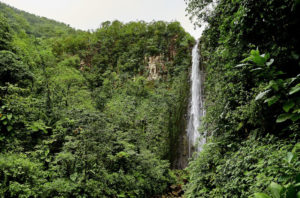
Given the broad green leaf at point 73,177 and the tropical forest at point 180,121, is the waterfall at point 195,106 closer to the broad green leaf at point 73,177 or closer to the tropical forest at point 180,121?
the tropical forest at point 180,121

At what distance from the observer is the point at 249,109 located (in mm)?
3041

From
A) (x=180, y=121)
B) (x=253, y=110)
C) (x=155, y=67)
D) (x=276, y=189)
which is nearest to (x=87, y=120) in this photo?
(x=253, y=110)

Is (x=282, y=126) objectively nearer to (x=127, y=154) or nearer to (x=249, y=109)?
(x=249, y=109)

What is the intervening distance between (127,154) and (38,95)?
5031 millimetres

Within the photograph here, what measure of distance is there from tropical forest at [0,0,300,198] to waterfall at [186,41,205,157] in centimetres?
10

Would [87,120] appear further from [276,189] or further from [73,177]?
[276,189]

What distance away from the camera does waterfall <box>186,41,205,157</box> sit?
13195mm

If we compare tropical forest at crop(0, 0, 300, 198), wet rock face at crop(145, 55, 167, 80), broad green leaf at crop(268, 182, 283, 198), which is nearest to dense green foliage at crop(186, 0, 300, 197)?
tropical forest at crop(0, 0, 300, 198)

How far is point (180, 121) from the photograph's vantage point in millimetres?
14516

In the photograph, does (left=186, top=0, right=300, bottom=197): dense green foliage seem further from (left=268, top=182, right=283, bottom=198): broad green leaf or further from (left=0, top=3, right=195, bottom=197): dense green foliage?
(left=0, top=3, right=195, bottom=197): dense green foliage

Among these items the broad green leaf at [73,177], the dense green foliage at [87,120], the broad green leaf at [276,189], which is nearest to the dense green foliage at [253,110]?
the broad green leaf at [276,189]

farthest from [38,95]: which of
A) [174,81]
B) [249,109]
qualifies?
[174,81]

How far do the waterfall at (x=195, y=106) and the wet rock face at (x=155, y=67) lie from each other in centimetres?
321

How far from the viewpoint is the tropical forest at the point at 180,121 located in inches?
87.9
